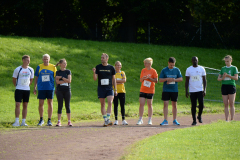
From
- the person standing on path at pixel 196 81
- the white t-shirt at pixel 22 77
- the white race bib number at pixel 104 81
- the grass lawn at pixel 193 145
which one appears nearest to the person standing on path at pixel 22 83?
Result: the white t-shirt at pixel 22 77

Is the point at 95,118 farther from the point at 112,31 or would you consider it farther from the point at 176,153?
the point at 112,31

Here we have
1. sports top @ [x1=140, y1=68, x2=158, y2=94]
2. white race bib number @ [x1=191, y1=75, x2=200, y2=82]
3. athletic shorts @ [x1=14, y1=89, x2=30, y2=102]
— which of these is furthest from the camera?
sports top @ [x1=140, y1=68, x2=158, y2=94]

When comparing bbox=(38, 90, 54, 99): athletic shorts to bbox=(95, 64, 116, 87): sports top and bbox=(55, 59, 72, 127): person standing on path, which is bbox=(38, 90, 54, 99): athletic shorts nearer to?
bbox=(55, 59, 72, 127): person standing on path

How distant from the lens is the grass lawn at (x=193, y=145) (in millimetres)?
6699

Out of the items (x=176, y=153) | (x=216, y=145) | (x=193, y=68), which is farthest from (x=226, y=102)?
(x=176, y=153)

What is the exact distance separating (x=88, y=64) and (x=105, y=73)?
12.6 m

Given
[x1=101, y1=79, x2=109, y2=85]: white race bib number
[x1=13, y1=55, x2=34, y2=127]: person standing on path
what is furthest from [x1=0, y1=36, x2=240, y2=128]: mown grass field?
[x1=101, y1=79, x2=109, y2=85]: white race bib number

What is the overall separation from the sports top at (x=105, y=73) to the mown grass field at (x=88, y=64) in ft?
8.35

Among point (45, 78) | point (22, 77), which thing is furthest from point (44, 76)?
point (22, 77)

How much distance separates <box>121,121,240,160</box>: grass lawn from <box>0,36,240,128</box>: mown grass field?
533cm

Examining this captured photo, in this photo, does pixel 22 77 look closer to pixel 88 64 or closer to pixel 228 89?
pixel 228 89

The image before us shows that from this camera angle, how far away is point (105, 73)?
1119cm

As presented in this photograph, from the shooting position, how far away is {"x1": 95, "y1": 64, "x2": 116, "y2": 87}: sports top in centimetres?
1117

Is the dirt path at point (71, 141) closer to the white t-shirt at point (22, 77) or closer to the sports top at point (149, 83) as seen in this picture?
the sports top at point (149, 83)
